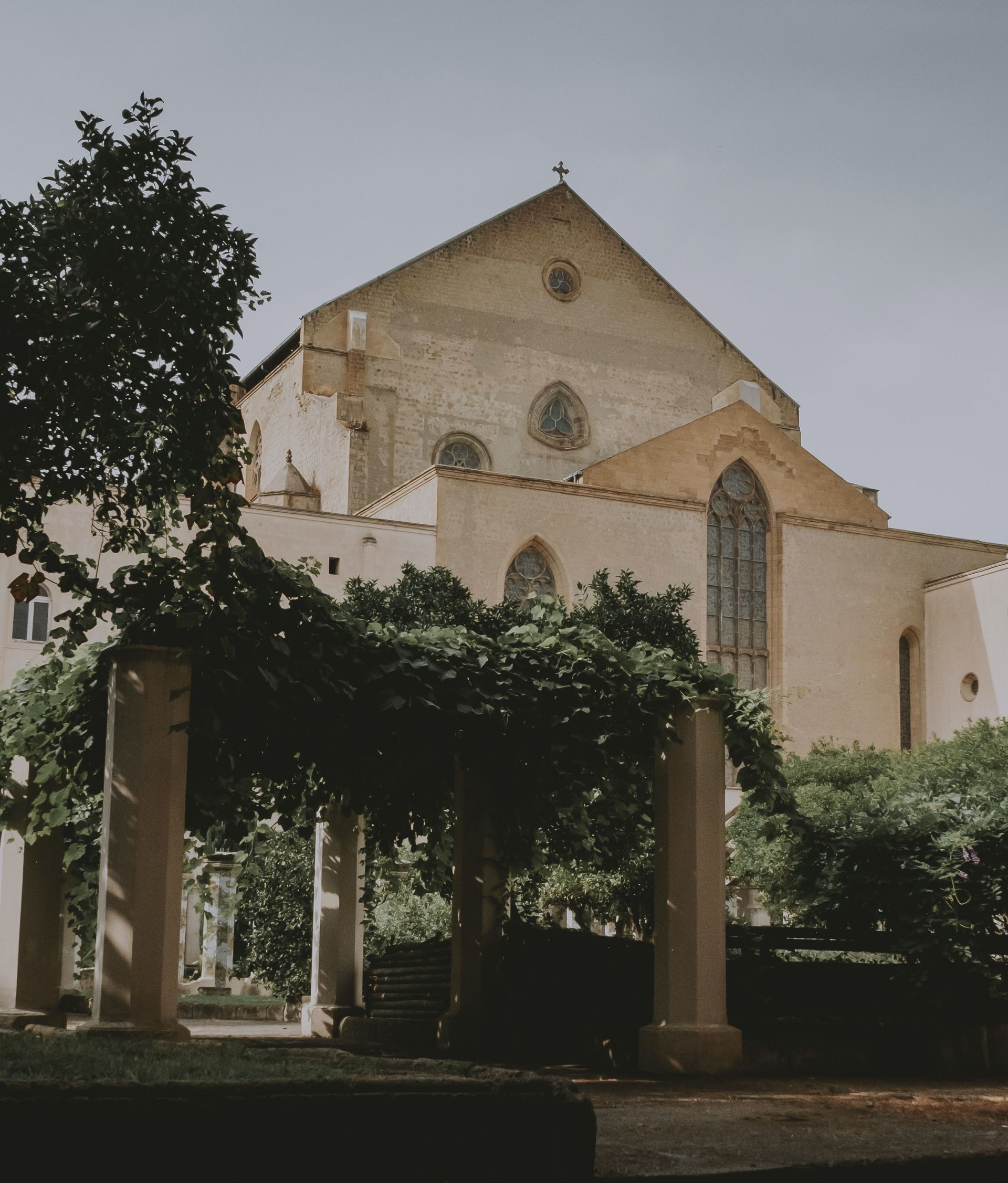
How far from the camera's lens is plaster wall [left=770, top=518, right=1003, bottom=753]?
43125 mm

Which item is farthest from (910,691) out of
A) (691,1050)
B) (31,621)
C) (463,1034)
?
(691,1050)

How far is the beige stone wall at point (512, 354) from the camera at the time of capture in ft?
154

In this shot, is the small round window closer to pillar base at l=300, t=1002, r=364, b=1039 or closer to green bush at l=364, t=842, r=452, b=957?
green bush at l=364, t=842, r=452, b=957

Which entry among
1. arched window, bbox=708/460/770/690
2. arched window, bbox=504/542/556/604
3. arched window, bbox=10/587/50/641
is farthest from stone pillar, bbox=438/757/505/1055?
arched window, bbox=708/460/770/690

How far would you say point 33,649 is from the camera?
3481 cm

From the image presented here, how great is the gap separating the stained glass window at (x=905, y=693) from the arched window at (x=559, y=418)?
12119 mm

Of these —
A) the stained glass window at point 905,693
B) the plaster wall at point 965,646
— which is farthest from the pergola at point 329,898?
the stained glass window at point 905,693

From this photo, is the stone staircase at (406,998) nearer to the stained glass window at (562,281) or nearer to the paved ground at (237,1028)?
the paved ground at (237,1028)

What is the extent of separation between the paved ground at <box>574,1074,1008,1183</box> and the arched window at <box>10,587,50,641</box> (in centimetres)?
2698

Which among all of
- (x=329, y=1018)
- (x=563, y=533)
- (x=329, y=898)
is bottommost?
(x=329, y=1018)

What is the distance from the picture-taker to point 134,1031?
919 centimetres

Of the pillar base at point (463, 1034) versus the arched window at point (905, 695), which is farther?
the arched window at point (905, 695)

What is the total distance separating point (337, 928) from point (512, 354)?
36.6 metres

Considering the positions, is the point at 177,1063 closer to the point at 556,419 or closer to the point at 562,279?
the point at 556,419
